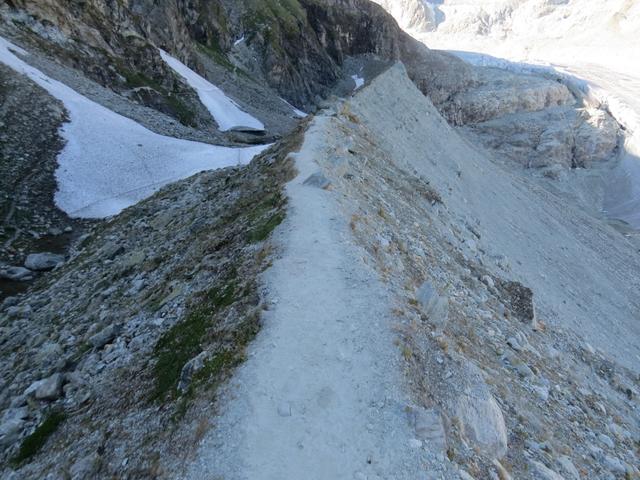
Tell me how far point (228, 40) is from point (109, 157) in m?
73.5

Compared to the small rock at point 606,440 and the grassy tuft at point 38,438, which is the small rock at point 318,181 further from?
the small rock at point 606,440

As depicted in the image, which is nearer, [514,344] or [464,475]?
[464,475]

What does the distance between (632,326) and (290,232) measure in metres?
27.7

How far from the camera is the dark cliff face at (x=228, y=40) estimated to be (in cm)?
4294

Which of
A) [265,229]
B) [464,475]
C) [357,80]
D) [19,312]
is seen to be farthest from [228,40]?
[464,475]

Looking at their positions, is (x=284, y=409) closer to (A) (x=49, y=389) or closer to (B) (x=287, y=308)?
(B) (x=287, y=308)

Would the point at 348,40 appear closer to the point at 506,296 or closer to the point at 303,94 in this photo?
the point at 303,94

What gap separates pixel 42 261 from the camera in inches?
726

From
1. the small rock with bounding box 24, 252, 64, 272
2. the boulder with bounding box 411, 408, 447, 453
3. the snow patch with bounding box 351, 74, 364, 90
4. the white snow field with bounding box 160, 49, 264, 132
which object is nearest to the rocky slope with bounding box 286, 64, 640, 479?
the boulder with bounding box 411, 408, 447, 453

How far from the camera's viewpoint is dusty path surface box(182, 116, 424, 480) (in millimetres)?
5746

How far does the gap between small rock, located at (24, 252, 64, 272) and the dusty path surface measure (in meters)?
13.4

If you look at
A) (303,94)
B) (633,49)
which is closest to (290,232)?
(303,94)

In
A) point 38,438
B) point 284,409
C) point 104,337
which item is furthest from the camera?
point 104,337

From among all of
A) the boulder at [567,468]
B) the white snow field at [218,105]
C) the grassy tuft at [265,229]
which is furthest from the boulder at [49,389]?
the white snow field at [218,105]
